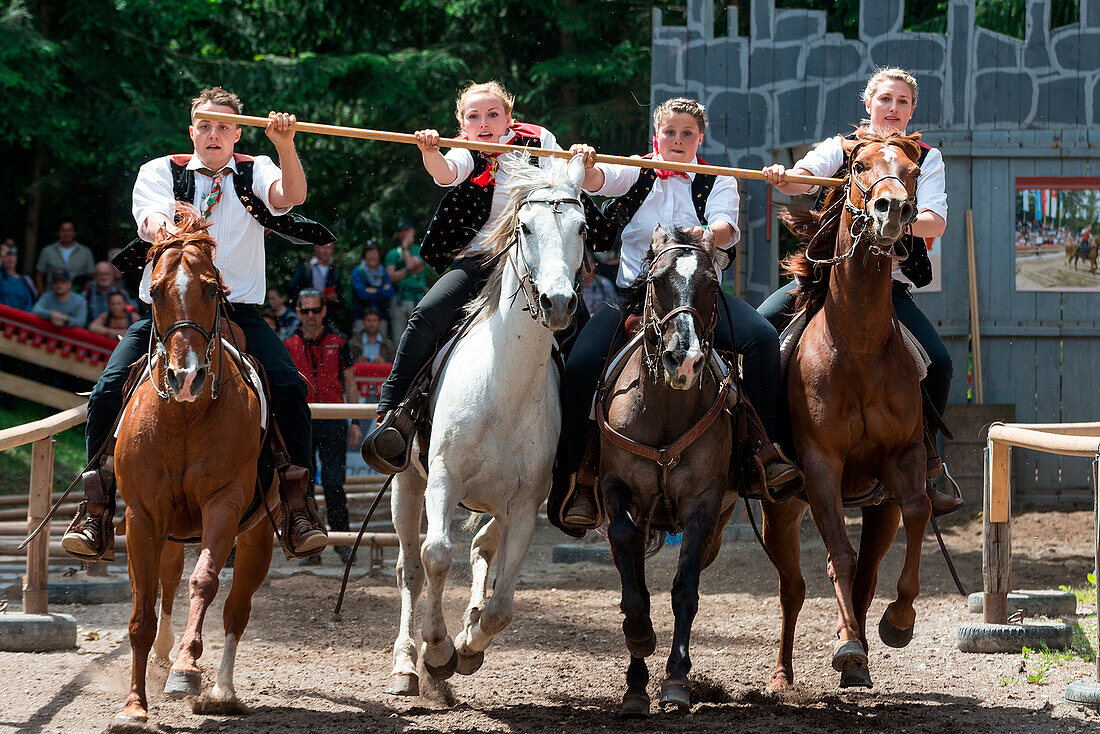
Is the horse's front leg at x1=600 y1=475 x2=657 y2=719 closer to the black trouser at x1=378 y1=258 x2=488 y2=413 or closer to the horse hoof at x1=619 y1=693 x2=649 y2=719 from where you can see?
the horse hoof at x1=619 y1=693 x2=649 y2=719

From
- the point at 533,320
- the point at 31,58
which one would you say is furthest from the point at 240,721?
the point at 31,58

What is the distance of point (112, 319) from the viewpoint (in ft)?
46.6

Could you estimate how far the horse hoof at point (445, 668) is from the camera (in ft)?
18.8

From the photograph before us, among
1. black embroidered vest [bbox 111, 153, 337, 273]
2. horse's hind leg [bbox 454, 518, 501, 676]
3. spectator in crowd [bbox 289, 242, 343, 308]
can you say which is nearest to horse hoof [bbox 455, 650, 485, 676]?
horse's hind leg [bbox 454, 518, 501, 676]

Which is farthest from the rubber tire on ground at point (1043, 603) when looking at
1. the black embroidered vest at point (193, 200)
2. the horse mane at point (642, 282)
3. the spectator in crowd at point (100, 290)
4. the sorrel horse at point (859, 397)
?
the spectator in crowd at point (100, 290)

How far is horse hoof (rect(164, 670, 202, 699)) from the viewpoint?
5418 mm

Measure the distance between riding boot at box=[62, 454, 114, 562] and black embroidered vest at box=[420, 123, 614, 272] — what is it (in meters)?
1.89

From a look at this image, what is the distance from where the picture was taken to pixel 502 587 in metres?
5.59

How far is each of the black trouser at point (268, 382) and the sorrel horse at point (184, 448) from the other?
12.6 inches

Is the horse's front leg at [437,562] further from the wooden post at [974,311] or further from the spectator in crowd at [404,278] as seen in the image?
the spectator in crowd at [404,278]

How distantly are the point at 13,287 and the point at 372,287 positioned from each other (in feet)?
14.7

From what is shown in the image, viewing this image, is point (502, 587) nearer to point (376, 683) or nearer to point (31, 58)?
point (376, 683)

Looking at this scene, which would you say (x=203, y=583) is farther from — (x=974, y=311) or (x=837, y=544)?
(x=974, y=311)

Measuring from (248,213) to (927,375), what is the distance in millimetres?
3421
